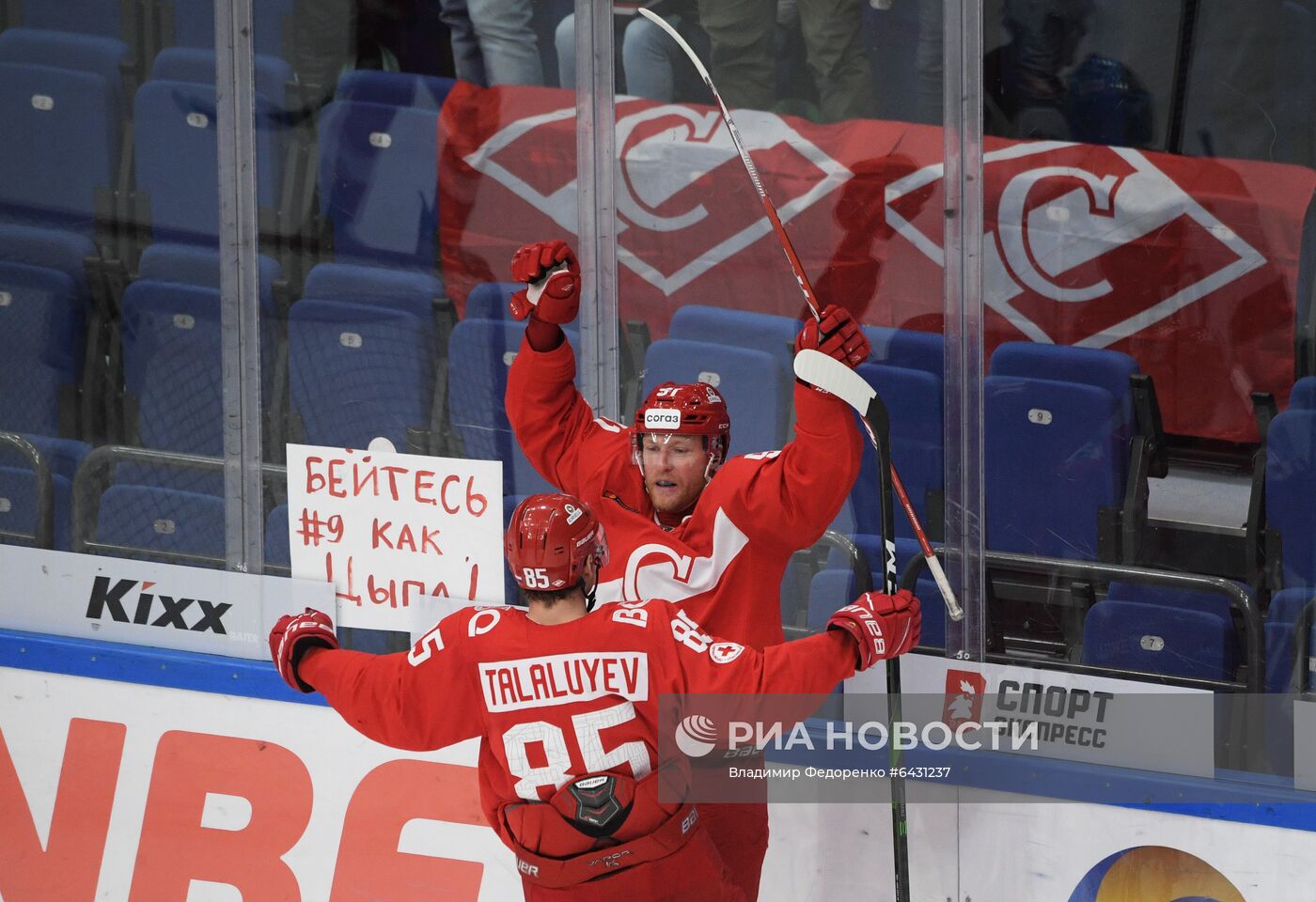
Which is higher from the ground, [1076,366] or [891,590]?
[1076,366]

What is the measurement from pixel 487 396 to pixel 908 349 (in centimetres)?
99

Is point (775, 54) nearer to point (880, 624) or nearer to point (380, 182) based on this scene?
point (380, 182)

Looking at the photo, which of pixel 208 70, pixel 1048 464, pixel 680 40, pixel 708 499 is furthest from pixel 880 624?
pixel 208 70

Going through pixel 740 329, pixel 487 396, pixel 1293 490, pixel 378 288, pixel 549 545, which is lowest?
pixel 549 545

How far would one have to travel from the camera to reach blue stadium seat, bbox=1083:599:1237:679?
3.33 meters

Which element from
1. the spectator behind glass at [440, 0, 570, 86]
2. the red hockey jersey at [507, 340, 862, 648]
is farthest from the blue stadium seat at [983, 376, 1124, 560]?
the spectator behind glass at [440, 0, 570, 86]

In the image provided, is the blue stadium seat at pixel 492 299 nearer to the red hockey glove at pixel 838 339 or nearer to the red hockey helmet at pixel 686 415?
the red hockey helmet at pixel 686 415

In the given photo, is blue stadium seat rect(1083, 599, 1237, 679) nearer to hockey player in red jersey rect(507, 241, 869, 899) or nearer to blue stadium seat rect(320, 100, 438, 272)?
A: hockey player in red jersey rect(507, 241, 869, 899)

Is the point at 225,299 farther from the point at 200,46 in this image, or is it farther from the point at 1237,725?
the point at 1237,725

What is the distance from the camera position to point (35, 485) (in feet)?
14.2

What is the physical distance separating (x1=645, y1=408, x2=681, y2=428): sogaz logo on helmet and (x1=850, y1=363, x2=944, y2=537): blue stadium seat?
0.53m

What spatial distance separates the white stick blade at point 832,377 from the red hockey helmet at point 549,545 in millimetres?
463

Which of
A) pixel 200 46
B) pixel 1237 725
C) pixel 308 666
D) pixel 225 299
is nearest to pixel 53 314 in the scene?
pixel 225 299

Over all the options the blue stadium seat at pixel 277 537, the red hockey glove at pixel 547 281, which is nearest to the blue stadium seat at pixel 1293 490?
A: the red hockey glove at pixel 547 281
